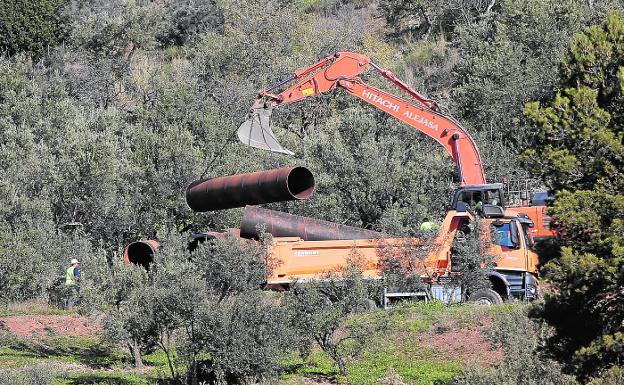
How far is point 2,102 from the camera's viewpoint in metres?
57.4

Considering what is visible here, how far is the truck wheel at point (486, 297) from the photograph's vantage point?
27.9 metres

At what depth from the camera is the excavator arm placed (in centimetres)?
3008

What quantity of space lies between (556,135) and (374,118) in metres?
29.1

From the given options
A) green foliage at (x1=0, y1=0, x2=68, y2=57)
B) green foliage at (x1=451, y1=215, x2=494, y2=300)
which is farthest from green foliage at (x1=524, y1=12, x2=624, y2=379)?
green foliage at (x1=0, y1=0, x2=68, y2=57)

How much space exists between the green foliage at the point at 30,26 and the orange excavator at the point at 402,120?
142 feet

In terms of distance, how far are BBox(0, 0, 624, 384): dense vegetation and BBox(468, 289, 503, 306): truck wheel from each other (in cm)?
267

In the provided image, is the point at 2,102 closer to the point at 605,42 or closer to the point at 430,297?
the point at 430,297

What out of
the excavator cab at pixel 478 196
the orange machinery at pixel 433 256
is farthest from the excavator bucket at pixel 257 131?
the excavator cab at pixel 478 196

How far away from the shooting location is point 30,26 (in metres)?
73.2

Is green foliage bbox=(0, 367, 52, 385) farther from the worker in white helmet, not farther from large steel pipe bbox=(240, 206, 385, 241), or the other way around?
large steel pipe bbox=(240, 206, 385, 241)

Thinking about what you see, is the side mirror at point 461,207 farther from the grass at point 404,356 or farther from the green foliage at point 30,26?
the green foliage at point 30,26

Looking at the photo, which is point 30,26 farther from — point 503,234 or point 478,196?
point 503,234

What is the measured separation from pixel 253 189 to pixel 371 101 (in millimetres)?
4883

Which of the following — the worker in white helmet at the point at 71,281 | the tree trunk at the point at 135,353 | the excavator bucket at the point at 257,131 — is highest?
the excavator bucket at the point at 257,131
